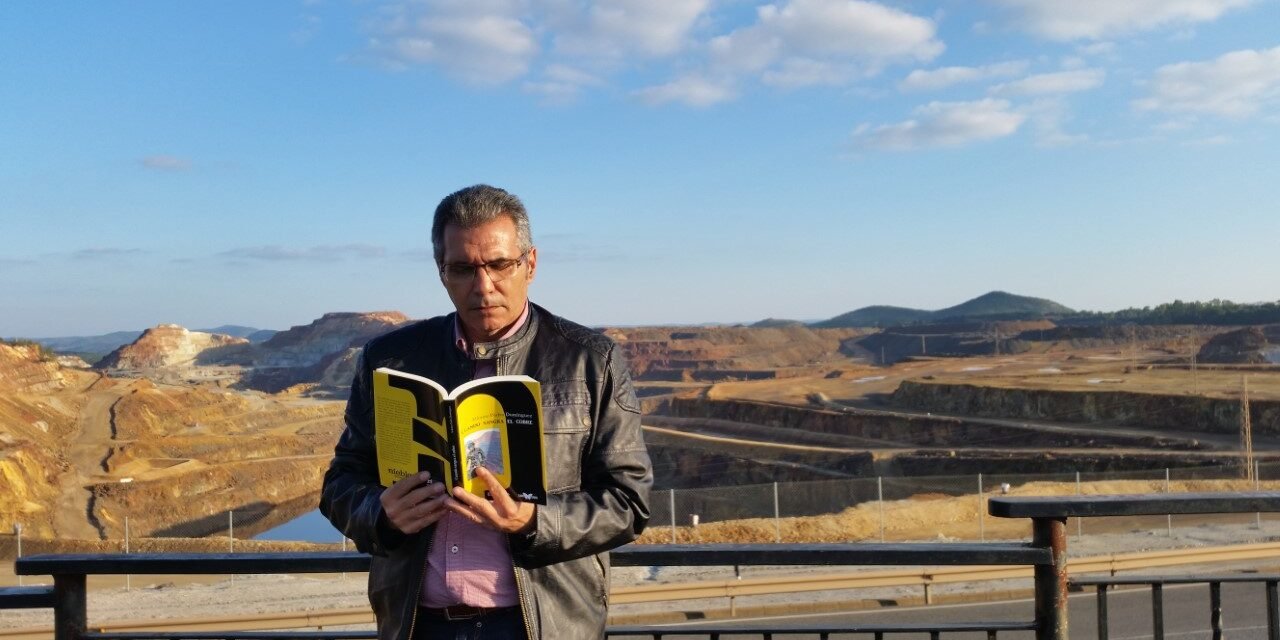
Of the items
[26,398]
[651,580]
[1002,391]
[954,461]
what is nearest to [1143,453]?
[954,461]

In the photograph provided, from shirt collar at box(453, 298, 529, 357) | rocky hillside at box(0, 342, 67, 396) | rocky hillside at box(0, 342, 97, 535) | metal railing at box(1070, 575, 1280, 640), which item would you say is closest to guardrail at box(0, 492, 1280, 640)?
metal railing at box(1070, 575, 1280, 640)

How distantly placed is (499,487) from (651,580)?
1536 centimetres

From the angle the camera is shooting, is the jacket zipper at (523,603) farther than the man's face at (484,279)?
No

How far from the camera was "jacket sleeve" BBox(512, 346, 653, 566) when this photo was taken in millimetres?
2295

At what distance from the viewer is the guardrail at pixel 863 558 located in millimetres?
2975

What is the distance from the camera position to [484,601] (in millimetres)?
2412

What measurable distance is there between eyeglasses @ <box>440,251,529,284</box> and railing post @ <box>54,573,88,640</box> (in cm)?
175

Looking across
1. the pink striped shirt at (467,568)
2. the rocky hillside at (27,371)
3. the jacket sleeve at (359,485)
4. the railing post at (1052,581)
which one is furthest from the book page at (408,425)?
the rocky hillside at (27,371)

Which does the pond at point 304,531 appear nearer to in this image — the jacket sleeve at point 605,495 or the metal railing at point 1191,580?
the metal railing at point 1191,580

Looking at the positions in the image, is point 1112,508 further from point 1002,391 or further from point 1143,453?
point 1002,391

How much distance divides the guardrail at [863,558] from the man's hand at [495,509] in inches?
28.5

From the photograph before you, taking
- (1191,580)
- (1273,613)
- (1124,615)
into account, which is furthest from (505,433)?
(1124,615)

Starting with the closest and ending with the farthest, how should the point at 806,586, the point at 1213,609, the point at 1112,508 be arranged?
the point at 1112,508 < the point at 1213,609 < the point at 806,586

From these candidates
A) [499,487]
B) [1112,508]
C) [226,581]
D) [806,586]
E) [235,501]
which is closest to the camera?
[499,487]
